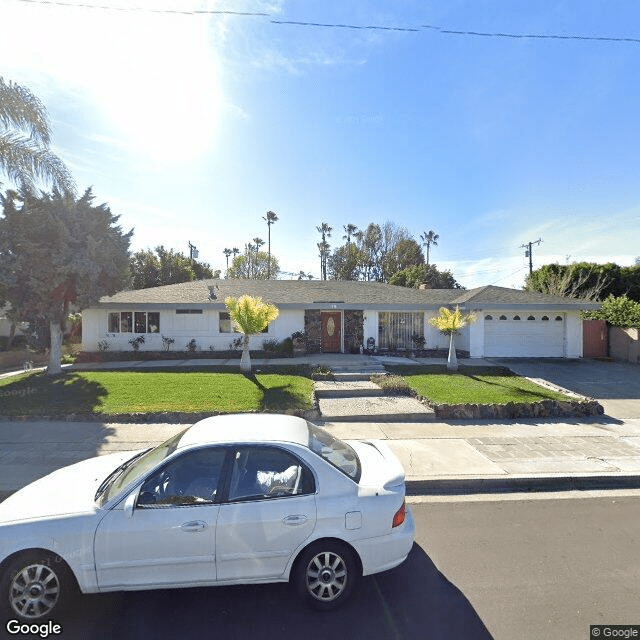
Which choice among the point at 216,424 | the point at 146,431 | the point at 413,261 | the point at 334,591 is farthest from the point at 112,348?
the point at 413,261

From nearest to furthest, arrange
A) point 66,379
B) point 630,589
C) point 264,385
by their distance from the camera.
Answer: point 630,589
point 264,385
point 66,379

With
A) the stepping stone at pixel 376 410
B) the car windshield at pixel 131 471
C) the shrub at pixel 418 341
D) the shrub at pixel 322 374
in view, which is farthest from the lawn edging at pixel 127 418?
the shrub at pixel 418 341

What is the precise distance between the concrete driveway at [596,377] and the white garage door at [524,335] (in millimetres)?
605

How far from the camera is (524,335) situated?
17.5 metres

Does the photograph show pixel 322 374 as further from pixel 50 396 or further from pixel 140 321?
pixel 140 321

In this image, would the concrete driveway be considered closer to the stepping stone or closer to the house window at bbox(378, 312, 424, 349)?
the house window at bbox(378, 312, 424, 349)

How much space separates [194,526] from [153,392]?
8.21 m

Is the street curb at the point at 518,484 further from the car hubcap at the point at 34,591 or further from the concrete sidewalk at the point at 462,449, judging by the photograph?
the car hubcap at the point at 34,591

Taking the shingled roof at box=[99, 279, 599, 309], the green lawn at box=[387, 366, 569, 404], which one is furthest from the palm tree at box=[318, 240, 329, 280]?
the green lawn at box=[387, 366, 569, 404]

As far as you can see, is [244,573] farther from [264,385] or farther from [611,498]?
[264,385]

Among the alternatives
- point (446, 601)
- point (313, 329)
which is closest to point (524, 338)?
point (313, 329)

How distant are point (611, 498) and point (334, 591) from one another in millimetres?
4361

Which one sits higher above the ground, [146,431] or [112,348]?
[112,348]

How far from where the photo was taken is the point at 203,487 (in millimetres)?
3133
